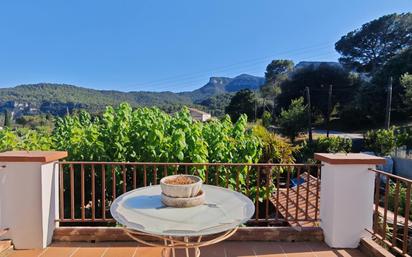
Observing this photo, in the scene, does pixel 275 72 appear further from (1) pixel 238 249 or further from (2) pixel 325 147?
(1) pixel 238 249

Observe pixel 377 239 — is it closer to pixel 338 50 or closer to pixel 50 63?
pixel 50 63

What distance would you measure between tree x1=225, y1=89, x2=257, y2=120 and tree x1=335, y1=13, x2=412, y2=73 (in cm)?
1137

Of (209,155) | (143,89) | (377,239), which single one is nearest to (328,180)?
(377,239)

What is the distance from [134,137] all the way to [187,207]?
2.23 metres

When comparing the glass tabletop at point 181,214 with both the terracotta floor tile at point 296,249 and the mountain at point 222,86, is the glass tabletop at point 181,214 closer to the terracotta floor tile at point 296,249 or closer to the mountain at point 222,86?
the terracotta floor tile at point 296,249

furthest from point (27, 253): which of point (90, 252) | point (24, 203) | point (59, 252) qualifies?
point (90, 252)

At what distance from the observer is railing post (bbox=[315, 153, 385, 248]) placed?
107 inches

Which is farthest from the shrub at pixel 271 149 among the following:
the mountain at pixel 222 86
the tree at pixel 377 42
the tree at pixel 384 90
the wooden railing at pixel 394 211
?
the mountain at pixel 222 86

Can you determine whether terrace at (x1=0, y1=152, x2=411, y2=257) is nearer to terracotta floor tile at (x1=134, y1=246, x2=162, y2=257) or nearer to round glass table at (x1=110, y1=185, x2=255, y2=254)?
terracotta floor tile at (x1=134, y1=246, x2=162, y2=257)

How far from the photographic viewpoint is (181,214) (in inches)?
65.0

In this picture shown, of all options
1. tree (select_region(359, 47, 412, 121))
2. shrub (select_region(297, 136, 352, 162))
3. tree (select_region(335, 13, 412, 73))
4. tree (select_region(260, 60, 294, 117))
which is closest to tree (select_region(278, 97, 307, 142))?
shrub (select_region(297, 136, 352, 162))

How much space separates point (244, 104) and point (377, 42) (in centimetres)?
1621

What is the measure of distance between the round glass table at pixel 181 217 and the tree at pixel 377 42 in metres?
36.2

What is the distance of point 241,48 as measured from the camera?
27969mm
